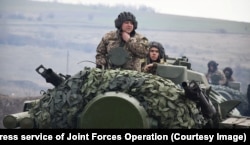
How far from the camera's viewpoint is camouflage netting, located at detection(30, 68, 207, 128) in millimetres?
8812

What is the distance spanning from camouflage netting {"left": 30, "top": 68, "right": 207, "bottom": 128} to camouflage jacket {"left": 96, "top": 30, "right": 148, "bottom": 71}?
95 centimetres

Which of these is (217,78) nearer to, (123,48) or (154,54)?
(154,54)

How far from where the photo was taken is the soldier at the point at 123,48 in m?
9.84

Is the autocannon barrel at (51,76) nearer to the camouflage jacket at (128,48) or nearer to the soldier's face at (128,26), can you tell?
the camouflage jacket at (128,48)

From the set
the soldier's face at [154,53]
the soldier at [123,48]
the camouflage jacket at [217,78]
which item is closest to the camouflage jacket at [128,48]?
the soldier at [123,48]

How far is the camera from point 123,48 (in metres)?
9.98

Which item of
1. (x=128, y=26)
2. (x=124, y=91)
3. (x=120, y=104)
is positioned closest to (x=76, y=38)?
(x=128, y=26)

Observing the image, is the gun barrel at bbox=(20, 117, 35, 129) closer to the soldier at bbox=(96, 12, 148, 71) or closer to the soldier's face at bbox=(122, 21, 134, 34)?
the soldier at bbox=(96, 12, 148, 71)

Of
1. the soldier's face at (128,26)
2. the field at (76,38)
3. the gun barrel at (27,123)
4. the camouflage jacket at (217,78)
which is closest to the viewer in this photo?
the gun barrel at (27,123)

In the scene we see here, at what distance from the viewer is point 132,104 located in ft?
28.4

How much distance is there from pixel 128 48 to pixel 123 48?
1.13 feet

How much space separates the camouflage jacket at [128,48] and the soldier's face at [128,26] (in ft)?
0.44

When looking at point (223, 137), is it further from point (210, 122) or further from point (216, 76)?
point (216, 76)

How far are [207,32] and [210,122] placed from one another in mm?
31562
